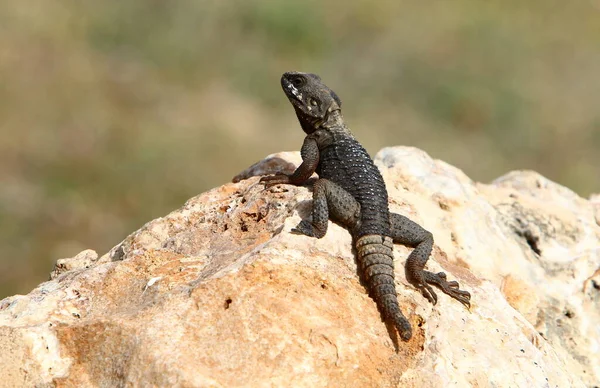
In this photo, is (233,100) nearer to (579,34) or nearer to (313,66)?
(313,66)

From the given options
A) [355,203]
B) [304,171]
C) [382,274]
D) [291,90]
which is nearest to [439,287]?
[382,274]

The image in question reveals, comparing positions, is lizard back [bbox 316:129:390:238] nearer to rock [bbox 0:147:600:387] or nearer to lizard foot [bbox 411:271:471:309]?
rock [bbox 0:147:600:387]

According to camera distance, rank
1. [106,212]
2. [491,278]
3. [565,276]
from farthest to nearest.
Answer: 1. [106,212]
2. [565,276]
3. [491,278]

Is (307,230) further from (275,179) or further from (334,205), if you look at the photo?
(275,179)

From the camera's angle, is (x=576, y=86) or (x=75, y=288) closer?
(x=75, y=288)

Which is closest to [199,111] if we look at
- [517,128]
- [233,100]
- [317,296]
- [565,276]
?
[233,100]

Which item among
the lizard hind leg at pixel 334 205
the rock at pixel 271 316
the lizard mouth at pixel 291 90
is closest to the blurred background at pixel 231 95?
the lizard mouth at pixel 291 90

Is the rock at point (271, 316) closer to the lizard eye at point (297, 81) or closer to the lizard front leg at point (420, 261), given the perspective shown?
the lizard front leg at point (420, 261)
